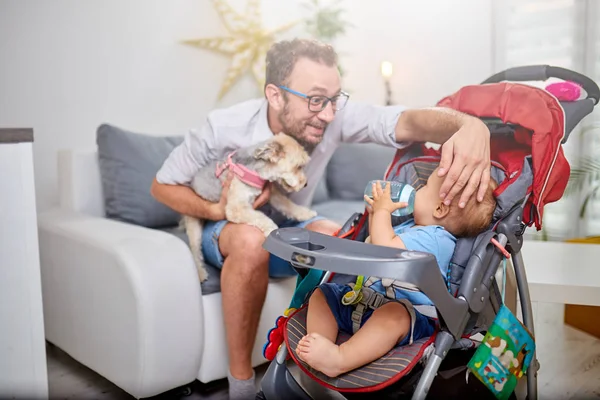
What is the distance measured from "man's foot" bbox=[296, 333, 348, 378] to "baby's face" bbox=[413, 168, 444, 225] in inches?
13.7

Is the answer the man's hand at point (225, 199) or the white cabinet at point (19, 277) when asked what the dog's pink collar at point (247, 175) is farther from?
the white cabinet at point (19, 277)

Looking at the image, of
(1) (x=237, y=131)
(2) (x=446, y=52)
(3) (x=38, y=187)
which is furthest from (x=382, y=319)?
(3) (x=38, y=187)

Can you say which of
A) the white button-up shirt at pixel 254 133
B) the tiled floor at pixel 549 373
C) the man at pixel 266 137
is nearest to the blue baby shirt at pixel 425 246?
the man at pixel 266 137

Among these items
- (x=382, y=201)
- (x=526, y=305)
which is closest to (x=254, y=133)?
(x=382, y=201)

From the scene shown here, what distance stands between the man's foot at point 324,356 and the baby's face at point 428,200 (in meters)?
0.35

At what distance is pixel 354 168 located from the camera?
2340mm

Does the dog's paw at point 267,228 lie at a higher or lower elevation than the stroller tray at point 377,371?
higher

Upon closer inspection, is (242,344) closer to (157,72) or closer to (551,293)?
(551,293)

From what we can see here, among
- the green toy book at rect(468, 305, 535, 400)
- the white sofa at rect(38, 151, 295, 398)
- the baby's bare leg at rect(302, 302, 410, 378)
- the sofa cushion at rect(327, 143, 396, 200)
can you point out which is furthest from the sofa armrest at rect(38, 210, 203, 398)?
the sofa cushion at rect(327, 143, 396, 200)

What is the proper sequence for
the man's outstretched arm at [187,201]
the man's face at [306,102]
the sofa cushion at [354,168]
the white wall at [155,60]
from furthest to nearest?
the sofa cushion at [354,168], the white wall at [155,60], the man's outstretched arm at [187,201], the man's face at [306,102]

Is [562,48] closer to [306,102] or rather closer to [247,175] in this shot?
[306,102]

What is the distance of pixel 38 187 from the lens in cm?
218

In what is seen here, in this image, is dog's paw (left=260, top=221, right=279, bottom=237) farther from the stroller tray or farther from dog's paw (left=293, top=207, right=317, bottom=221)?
the stroller tray

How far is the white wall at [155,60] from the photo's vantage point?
6.92ft
